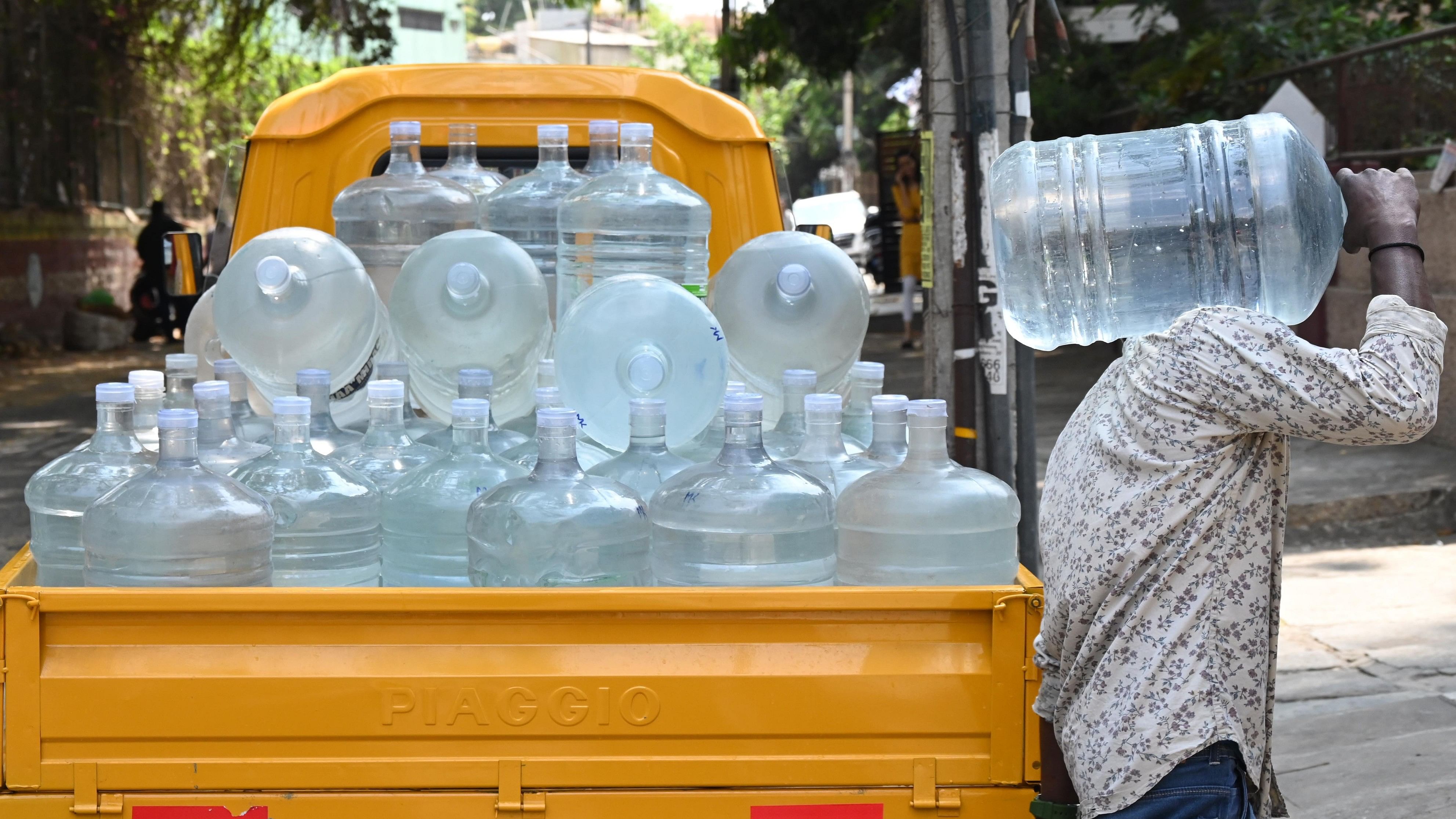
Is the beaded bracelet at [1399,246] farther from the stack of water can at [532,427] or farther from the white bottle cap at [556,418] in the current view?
the white bottle cap at [556,418]

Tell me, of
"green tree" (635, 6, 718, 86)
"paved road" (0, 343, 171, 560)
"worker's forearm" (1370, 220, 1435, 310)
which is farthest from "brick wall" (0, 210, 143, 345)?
"green tree" (635, 6, 718, 86)

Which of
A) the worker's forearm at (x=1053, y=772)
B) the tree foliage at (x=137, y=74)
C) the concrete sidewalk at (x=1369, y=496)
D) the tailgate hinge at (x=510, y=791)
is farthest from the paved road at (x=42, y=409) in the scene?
the concrete sidewalk at (x=1369, y=496)

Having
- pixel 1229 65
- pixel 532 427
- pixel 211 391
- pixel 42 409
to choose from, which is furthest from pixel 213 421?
pixel 42 409

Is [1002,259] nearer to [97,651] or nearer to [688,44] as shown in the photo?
[97,651]

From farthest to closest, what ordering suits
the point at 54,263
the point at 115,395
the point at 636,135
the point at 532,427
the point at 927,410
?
the point at 54,263
the point at 636,135
the point at 532,427
the point at 115,395
the point at 927,410

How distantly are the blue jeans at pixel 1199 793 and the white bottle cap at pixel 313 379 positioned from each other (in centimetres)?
187

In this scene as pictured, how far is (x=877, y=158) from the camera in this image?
21531 mm

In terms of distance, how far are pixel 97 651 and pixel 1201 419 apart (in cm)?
192

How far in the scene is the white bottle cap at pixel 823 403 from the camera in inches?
121

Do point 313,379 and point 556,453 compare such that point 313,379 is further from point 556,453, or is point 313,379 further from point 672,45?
point 672,45

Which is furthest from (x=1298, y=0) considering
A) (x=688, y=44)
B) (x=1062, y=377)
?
(x=688, y=44)

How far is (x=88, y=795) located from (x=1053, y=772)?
5.55 feet

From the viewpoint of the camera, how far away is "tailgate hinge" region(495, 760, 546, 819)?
256 cm

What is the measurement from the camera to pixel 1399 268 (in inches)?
97.2
